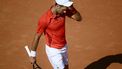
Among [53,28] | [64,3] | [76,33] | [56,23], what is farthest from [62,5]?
[76,33]

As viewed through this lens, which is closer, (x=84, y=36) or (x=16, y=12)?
(x=84, y=36)

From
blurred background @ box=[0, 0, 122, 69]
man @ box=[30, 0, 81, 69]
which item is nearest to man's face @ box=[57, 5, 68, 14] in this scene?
man @ box=[30, 0, 81, 69]

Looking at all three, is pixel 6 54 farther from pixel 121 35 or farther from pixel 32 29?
pixel 121 35

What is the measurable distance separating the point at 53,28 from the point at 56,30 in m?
0.09

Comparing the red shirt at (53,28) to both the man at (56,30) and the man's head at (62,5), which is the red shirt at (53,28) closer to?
the man at (56,30)

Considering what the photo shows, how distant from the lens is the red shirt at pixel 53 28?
5.78 metres

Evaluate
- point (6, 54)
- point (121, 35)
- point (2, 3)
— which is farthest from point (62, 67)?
point (2, 3)

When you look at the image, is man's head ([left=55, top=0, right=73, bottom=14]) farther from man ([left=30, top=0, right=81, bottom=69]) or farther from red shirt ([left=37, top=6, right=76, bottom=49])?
red shirt ([left=37, top=6, right=76, bottom=49])

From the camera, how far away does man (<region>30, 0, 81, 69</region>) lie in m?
5.77

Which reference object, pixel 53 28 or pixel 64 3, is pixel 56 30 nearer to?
pixel 53 28

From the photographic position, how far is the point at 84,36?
9.44 meters

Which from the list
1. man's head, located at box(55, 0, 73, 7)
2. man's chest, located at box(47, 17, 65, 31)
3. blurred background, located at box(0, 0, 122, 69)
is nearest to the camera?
man's head, located at box(55, 0, 73, 7)

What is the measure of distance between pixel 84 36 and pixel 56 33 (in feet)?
11.7

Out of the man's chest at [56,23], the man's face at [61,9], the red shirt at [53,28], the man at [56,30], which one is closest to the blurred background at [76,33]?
the man at [56,30]
